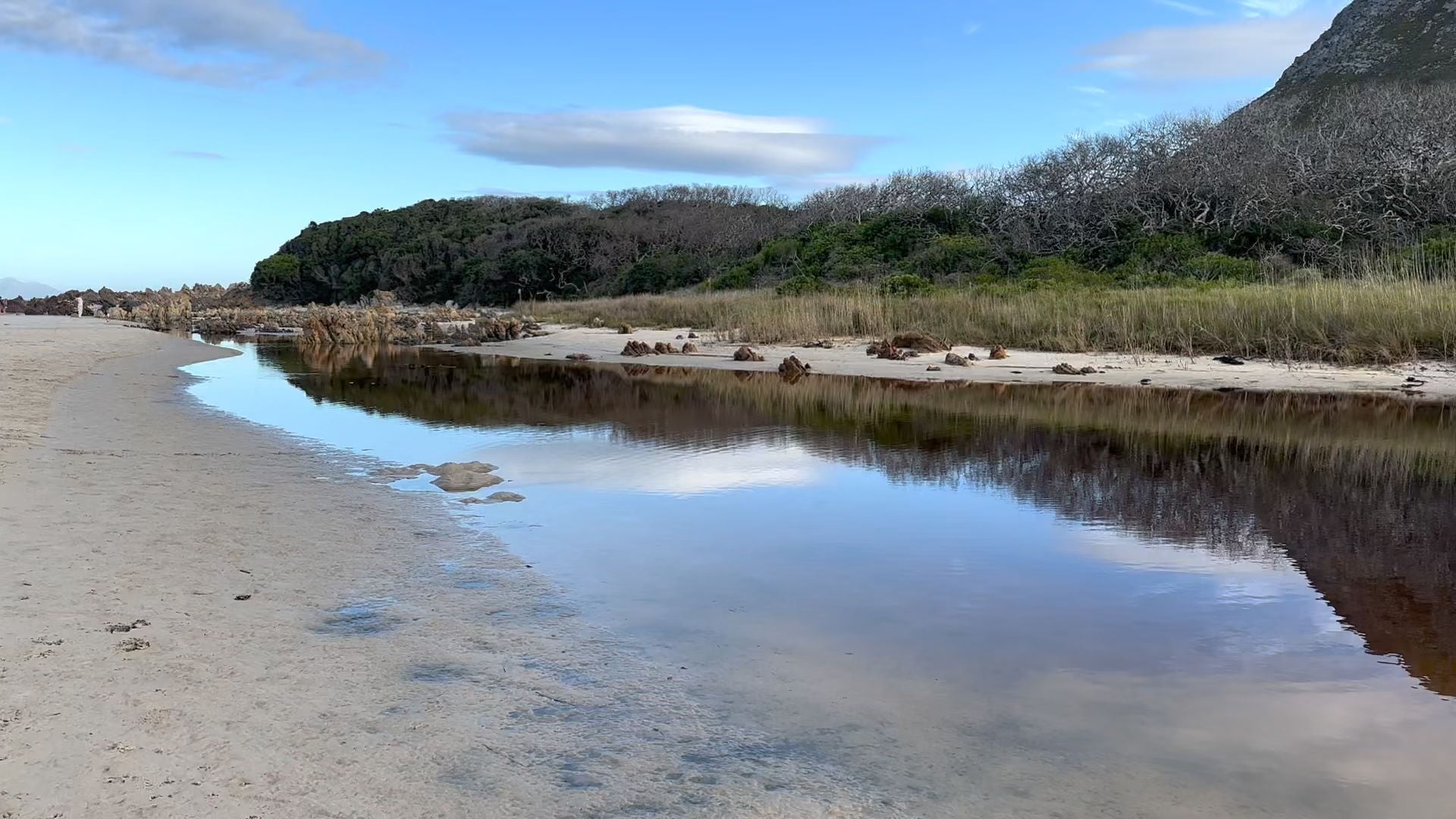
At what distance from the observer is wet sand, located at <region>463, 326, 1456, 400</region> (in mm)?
12688

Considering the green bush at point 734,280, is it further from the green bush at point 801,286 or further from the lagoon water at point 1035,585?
the lagoon water at point 1035,585

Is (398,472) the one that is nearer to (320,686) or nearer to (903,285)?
(320,686)

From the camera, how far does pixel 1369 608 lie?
4121 mm

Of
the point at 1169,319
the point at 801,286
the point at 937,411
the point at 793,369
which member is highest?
the point at 801,286

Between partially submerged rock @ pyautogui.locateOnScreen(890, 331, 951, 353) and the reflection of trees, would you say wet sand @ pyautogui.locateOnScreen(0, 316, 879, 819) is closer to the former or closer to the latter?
the reflection of trees

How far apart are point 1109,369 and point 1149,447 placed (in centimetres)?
674

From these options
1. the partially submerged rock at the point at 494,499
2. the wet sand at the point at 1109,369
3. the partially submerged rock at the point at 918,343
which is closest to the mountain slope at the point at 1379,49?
the partially submerged rock at the point at 918,343

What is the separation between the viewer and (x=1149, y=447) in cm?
855

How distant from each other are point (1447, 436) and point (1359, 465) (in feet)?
6.84

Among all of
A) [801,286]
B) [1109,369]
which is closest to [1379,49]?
[801,286]

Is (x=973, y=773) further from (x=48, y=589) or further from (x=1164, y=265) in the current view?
(x=1164, y=265)

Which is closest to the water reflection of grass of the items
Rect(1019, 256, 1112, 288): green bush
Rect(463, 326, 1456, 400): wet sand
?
Rect(463, 326, 1456, 400): wet sand

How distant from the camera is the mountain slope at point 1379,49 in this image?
62.4m

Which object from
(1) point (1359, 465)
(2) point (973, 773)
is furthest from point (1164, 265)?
(2) point (973, 773)
